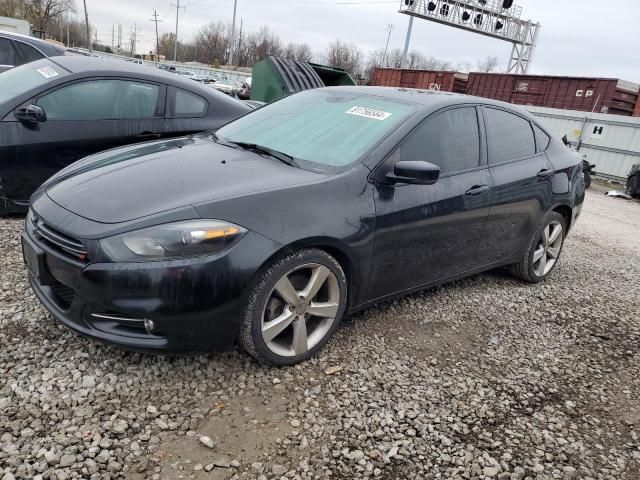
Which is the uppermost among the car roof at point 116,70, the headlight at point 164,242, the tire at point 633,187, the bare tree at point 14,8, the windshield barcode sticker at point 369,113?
the bare tree at point 14,8

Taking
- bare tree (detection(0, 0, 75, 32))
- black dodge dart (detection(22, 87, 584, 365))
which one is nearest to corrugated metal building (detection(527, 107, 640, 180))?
black dodge dart (detection(22, 87, 584, 365))

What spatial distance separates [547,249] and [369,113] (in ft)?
7.65

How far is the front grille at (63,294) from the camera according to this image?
2.40 metres

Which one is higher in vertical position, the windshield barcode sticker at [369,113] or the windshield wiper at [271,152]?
the windshield barcode sticker at [369,113]

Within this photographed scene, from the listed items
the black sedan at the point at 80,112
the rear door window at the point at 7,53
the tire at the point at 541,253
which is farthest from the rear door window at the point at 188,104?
the rear door window at the point at 7,53

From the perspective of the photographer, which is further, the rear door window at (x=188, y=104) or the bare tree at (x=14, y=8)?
the bare tree at (x=14, y=8)

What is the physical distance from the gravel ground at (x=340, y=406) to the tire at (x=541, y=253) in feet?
2.91

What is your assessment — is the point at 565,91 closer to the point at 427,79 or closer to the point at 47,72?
the point at 427,79

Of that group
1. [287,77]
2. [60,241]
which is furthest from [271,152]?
[287,77]

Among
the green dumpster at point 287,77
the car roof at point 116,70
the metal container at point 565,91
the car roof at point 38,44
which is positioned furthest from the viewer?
the metal container at point 565,91

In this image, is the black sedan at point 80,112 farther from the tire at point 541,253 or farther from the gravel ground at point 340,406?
the tire at point 541,253

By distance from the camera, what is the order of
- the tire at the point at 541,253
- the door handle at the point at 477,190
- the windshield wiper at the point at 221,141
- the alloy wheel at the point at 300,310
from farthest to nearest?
the tire at the point at 541,253 < the door handle at the point at 477,190 < the windshield wiper at the point at 221,141 < the alloy wheel at the point at 300,310

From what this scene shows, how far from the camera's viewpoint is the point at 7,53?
7348mm

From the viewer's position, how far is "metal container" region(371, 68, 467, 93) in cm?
2450
